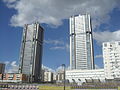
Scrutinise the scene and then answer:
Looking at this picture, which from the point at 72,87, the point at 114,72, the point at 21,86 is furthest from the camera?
the point at 114,72

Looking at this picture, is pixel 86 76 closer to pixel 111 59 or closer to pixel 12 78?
pixel 111 59

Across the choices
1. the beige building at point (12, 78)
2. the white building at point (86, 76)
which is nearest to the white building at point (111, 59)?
the white building at point (86, 76)

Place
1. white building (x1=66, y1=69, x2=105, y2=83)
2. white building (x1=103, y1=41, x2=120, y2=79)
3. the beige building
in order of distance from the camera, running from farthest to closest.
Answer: white building (x1=66, y1=69, x2=105, y2=83) → the beige building → white building (x1=103, y1=41, x2=120, y2=79)

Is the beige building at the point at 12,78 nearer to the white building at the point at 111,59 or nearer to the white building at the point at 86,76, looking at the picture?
the white building at the point at 86,76

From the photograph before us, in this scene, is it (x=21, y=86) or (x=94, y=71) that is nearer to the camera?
(x=21, y=86)

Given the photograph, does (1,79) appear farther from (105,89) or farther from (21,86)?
(105,89)

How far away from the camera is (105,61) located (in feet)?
586

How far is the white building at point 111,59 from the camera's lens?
17355 centimetres

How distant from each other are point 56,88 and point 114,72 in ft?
343

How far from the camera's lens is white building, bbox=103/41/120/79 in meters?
174

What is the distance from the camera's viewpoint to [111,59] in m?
177

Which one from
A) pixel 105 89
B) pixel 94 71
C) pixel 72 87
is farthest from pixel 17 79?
pixel 105 89

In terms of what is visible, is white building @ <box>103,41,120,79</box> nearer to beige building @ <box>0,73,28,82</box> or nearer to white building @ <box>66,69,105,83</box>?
white building @ <box>66,69,105,83</box>

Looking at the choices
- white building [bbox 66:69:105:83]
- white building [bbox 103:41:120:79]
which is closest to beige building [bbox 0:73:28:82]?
white building [bbox 66:69:105:83]
